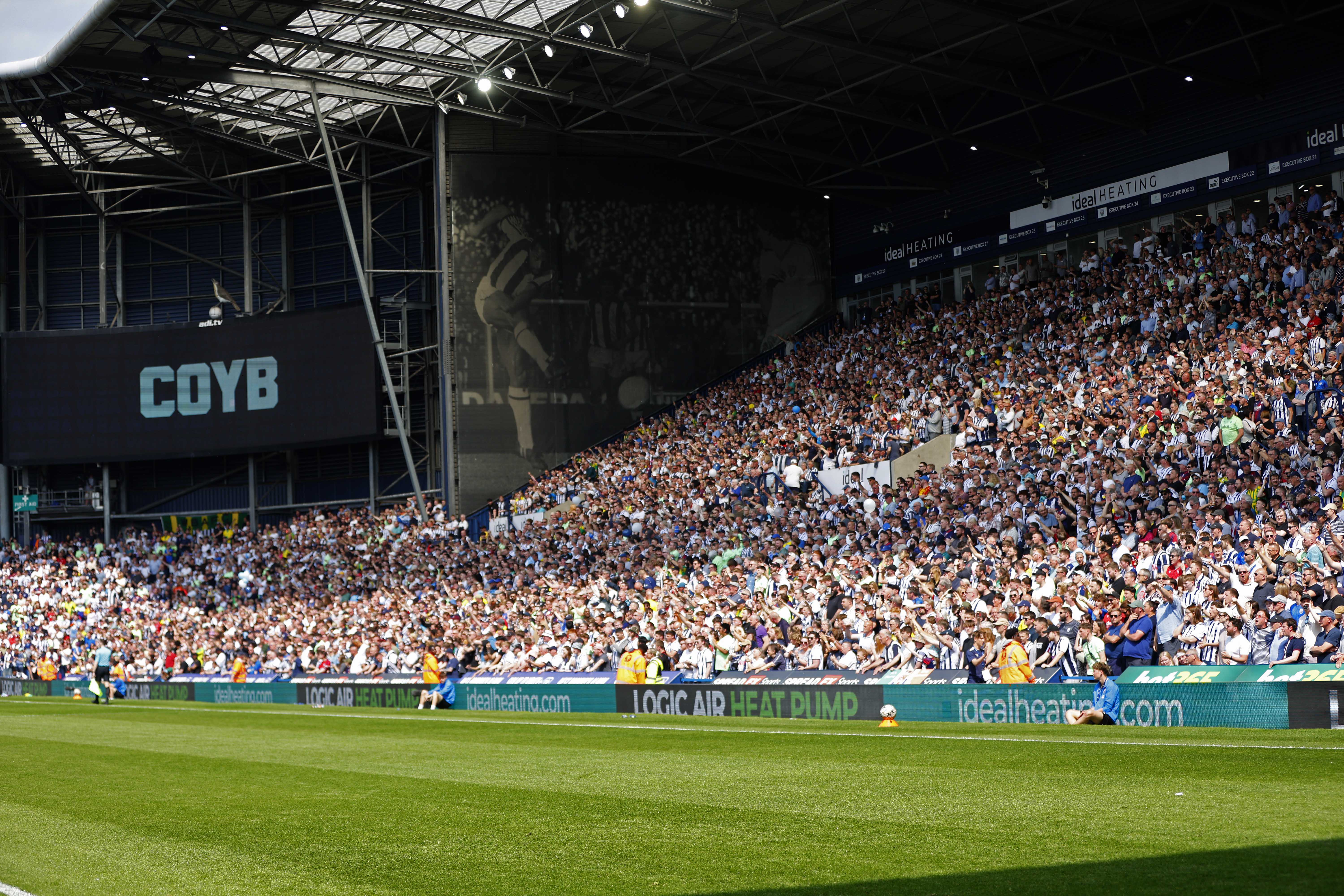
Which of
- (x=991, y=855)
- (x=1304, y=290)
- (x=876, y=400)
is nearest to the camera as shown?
(x=991, y=855)

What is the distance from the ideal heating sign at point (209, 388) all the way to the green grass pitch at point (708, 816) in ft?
123

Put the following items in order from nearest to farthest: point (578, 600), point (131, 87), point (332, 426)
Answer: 1. point (578, 600)
2. point (131, 87)
3. point (332, 426)

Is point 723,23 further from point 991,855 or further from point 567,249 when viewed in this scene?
point 991,855

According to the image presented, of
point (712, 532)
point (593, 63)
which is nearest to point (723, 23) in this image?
point (593, 63)

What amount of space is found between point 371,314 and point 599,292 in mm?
7673

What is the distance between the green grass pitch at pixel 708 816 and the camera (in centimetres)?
759

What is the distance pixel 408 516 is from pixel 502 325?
775 cm

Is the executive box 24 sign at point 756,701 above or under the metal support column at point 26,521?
under

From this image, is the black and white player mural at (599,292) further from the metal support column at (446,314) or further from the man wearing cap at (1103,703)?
the man wearing cap at (1103,703)

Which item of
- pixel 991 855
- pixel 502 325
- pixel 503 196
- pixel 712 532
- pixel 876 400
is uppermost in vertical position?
pixel 503 196

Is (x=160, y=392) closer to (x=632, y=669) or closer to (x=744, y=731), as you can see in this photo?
(x=632, y=669)

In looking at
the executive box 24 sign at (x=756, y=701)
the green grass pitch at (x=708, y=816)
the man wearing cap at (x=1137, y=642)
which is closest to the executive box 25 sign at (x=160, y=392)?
the executive box 24 sign at (x=756, y=701)

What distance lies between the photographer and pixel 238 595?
50844 millimetres

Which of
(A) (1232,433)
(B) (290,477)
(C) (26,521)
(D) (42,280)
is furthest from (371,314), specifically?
(A) (1232,433)
